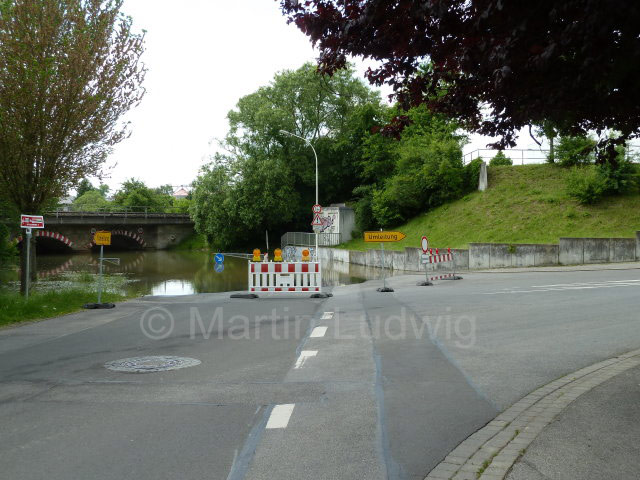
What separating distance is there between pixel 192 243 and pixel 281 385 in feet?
224

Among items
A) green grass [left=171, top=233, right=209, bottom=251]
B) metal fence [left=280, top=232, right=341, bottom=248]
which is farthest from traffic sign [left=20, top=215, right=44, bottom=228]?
green grass [left=171, top=233, right=209, bottom=251]

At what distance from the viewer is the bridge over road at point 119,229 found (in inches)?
2438

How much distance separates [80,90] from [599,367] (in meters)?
13.7

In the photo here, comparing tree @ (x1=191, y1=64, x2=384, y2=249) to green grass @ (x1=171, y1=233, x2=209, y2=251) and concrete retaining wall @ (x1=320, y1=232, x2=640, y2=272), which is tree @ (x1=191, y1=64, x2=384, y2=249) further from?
concrete retaining wall @ (x1=320, y1=232, x2=640, y2=272)

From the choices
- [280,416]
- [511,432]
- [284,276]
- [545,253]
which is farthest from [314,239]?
[511,432]

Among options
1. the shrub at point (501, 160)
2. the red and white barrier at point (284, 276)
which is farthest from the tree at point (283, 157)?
the red and white barrier at point (284, 276)

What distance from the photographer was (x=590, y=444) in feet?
13.9

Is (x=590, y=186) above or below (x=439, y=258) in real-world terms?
above

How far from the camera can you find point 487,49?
4.64m

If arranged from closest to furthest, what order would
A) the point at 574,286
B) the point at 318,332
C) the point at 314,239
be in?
the point at 318,332
the point at 574,286
the point at 314,239

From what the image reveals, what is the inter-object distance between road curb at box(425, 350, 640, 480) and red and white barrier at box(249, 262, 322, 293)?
10626 millimetres

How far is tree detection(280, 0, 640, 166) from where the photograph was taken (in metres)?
3.95

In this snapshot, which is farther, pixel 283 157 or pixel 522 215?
pixel 283 157

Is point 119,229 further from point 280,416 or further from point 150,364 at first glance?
point 280,416
